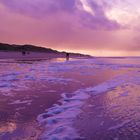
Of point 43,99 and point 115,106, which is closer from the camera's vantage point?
point 115,106

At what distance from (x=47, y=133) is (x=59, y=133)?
23 cm

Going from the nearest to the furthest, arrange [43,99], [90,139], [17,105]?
[90,139] < [17,105] < [43,99]

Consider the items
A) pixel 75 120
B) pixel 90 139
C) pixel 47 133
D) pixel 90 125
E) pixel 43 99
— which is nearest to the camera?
pixel 90 139

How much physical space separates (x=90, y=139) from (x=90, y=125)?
75cm

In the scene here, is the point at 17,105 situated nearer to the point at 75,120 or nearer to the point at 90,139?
the point at 75,120

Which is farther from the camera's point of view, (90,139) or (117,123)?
(117,123)

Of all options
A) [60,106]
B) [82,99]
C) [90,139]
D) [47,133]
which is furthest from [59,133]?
[82,99]

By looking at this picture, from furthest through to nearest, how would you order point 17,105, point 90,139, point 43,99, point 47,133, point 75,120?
1. point 43,99
2. point 17,105
3. point 75,120
4. point 47,133
5. point 90,139

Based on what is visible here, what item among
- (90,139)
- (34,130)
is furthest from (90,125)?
(34,130)

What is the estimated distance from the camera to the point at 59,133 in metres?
4.50

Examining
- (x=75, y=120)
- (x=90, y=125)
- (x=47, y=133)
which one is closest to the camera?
(x=47, y=133)

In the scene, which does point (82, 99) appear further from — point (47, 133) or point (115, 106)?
point (47, 133)

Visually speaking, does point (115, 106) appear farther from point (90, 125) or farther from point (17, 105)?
point (17, 105)

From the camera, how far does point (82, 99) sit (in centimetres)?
746
